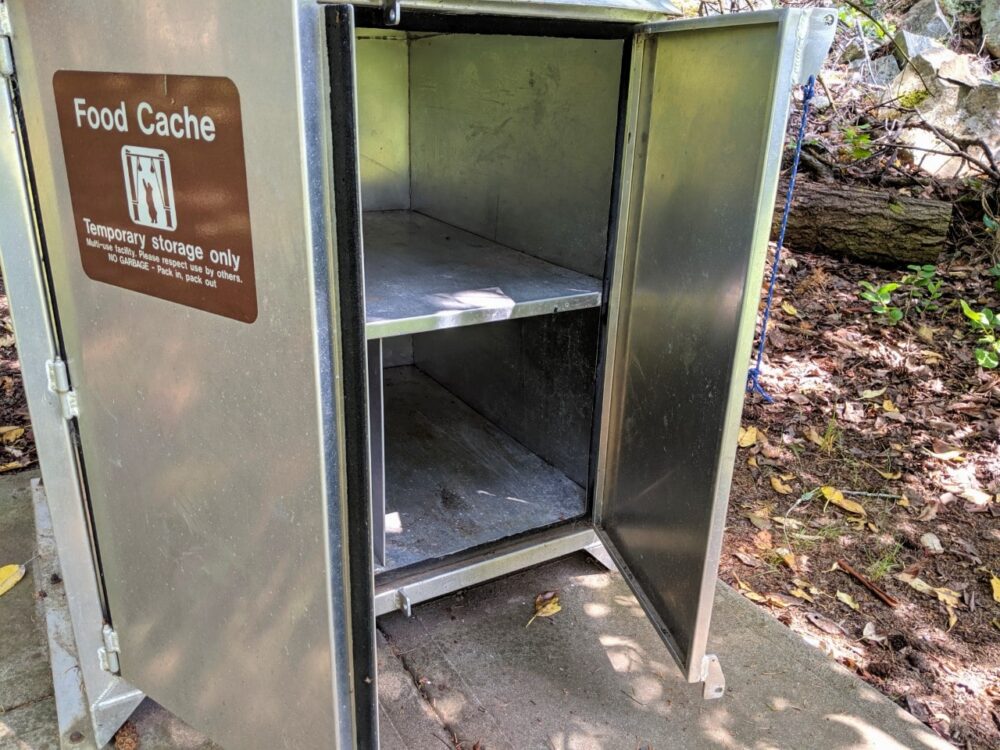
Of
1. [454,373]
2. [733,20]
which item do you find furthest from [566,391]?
[733,20]

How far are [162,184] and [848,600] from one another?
94.7 inches

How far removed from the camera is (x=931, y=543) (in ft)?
9.78

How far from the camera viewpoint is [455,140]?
2961mm

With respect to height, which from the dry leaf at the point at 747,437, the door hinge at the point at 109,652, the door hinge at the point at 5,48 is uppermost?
the door hinge at the point at 5,48

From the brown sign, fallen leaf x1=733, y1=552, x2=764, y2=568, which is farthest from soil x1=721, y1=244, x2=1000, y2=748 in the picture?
Answer: the brown sign

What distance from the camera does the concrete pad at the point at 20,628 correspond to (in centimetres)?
212

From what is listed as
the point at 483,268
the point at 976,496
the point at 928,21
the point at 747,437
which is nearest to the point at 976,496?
the point at 976,496

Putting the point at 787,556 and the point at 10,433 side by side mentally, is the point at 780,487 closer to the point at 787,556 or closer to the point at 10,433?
the point at 787,556

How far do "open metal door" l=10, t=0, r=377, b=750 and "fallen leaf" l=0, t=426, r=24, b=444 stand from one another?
1968mm

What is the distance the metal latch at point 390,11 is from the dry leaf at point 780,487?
255 cm

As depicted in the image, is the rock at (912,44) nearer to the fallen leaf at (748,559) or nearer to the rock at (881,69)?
the rock at (881,69)

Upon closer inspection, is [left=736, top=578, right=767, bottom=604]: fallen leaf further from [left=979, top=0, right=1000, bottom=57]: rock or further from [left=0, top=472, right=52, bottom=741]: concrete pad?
[left=979, top=0, right=1000, bottom=57]: rock

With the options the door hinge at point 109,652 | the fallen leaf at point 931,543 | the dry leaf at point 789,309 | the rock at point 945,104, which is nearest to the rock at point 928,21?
the rock at point 945,104

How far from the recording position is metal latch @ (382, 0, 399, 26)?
1.38 m
